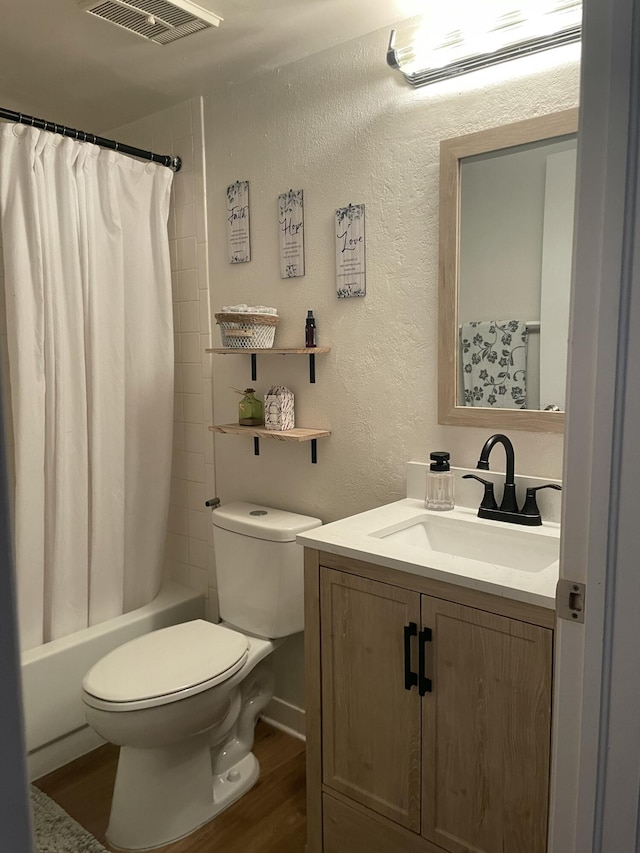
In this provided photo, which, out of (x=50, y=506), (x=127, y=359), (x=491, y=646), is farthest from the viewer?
(x=127, y=359)

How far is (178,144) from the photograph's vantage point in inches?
98.7

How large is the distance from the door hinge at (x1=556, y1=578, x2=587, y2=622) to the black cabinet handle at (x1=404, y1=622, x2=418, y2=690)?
2.09ft

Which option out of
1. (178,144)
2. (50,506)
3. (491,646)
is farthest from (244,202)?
(491,646)

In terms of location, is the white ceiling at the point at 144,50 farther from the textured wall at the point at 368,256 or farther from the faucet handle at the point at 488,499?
the faucet handle at the point at 488,499

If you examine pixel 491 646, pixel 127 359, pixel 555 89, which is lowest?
pixel 491 646

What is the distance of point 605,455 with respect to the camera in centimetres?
81

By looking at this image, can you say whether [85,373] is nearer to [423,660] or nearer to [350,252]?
[350,252]

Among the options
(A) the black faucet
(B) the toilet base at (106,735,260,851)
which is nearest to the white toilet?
(B) the toilet base at (106,735,260,851)

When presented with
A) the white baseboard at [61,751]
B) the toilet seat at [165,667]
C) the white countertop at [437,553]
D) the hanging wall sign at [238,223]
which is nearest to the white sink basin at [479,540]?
the white countertop at [437,553]

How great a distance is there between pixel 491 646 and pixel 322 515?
0.94 meters

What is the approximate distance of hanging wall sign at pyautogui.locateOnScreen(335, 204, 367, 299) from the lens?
2.03 meters

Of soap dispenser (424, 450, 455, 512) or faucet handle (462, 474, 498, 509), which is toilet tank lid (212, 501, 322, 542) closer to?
soap dispenser (424, 450, 455, 512)

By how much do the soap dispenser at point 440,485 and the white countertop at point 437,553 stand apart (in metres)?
0.03

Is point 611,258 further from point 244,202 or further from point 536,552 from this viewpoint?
point 244,202
